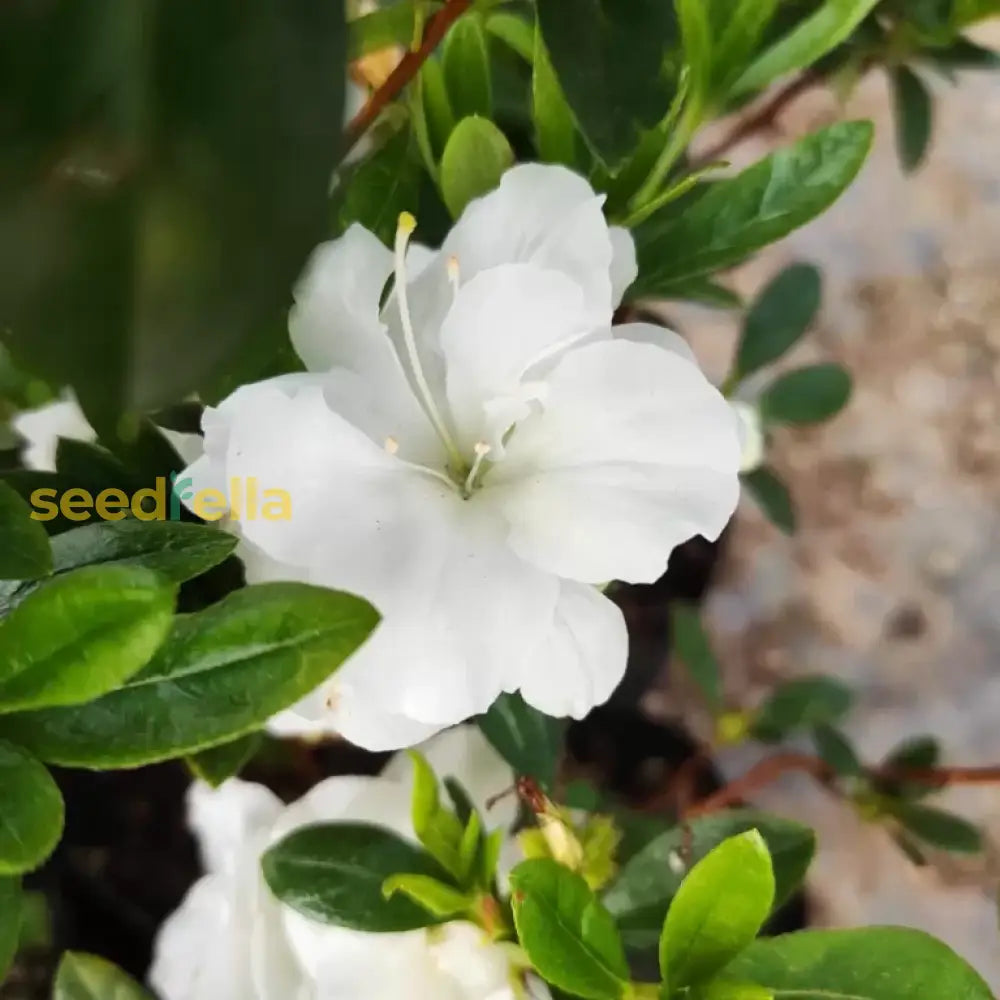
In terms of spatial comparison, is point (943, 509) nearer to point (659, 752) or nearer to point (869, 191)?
point (869, 191)

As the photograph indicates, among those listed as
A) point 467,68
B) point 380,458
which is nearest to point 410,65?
point 467,68

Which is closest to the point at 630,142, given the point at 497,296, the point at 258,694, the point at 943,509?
the point at 497,296

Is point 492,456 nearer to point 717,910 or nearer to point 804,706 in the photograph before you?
point 717,910

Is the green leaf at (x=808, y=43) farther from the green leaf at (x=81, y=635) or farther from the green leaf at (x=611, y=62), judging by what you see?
the green leaf at (x=81, y=635)

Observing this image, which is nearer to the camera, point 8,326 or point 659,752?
point 8,326

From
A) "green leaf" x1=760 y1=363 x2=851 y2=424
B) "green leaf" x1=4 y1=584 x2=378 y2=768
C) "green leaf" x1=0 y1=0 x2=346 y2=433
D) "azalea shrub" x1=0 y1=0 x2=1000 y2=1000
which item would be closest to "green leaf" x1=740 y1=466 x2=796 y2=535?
"green leaf" x1=760 y1=363 x2=851 y2=424

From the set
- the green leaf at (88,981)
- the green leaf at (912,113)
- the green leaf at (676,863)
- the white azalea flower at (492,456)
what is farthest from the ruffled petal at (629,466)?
the green leaf at (912,113)
